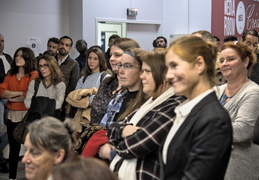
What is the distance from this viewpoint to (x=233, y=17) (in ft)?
34.7

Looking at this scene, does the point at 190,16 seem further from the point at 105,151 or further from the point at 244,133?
the point at 105,151

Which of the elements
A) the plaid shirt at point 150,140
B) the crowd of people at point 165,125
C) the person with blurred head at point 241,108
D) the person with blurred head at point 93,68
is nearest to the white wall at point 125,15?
the person with blurred head at point 93,68

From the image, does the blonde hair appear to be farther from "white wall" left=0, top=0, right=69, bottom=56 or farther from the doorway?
the doorway

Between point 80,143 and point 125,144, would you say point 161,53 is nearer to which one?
point 125,144

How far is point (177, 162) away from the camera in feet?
5.78

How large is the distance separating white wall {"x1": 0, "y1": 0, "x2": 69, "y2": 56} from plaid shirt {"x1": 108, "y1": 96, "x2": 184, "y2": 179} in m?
5.50

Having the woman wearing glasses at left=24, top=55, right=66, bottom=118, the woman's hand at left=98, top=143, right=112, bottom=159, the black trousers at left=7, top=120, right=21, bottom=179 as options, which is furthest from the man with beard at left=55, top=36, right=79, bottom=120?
the woman's hand at left=98, top=143, right=112, bottom=159

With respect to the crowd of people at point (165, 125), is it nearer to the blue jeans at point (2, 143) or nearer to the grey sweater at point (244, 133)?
the grey sweater at point (244, 133)

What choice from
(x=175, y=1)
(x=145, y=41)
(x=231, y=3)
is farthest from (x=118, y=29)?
(x=231, y=3)

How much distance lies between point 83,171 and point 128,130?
1.05 meters

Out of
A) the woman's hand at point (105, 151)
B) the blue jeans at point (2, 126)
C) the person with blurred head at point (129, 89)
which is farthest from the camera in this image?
the blue jeans at point (2, 126)

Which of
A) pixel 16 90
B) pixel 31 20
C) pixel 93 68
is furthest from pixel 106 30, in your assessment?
pixel 93 68

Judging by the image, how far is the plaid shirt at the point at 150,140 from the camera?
2095mm

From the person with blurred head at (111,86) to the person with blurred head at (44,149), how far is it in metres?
1.06
